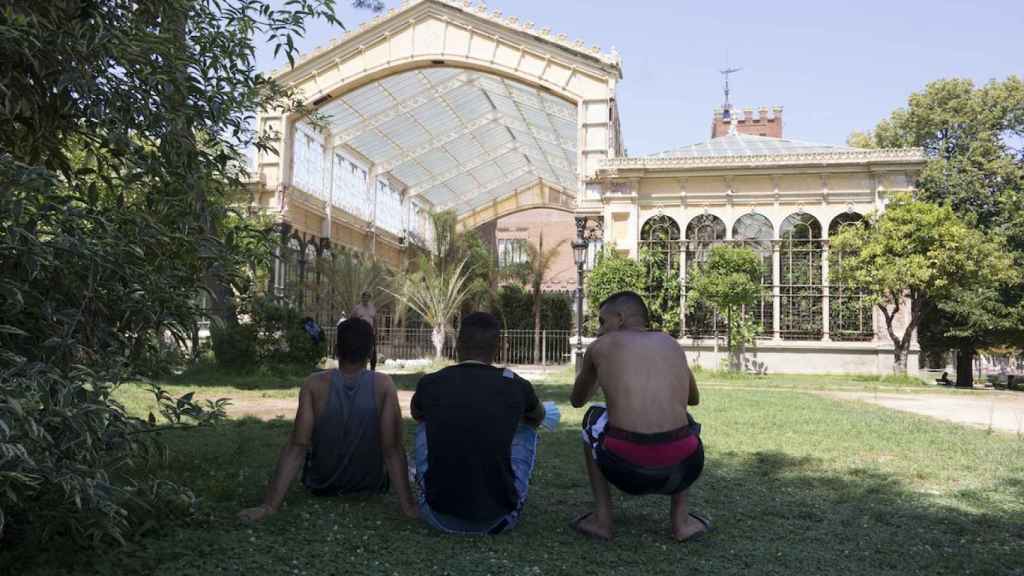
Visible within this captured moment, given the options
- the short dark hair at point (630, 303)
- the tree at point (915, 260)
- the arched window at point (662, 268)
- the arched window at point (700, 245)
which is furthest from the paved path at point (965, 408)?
the arched window at point (662, 268)

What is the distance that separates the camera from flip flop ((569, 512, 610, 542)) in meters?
3.77

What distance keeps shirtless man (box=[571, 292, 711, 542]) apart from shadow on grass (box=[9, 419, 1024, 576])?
0.72ft

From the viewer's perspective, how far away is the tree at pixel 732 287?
859 inches

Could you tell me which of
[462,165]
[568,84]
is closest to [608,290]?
[568,84]

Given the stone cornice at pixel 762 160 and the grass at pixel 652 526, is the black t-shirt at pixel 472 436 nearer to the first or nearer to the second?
the grass at pixel 652 526

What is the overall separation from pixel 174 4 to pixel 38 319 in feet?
5.25

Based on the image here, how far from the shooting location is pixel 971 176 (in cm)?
2755

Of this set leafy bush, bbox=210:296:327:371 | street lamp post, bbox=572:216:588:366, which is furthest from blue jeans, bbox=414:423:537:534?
A: street lamp post, bbox=572:216:588:366

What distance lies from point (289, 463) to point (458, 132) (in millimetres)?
31223

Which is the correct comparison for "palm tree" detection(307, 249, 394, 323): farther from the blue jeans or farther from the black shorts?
the black shorts

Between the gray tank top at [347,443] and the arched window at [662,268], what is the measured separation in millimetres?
20853

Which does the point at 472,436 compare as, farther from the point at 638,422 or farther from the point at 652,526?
the point at 652,526

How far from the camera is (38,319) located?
9.77ft

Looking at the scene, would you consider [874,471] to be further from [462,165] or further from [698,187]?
[462,165]
